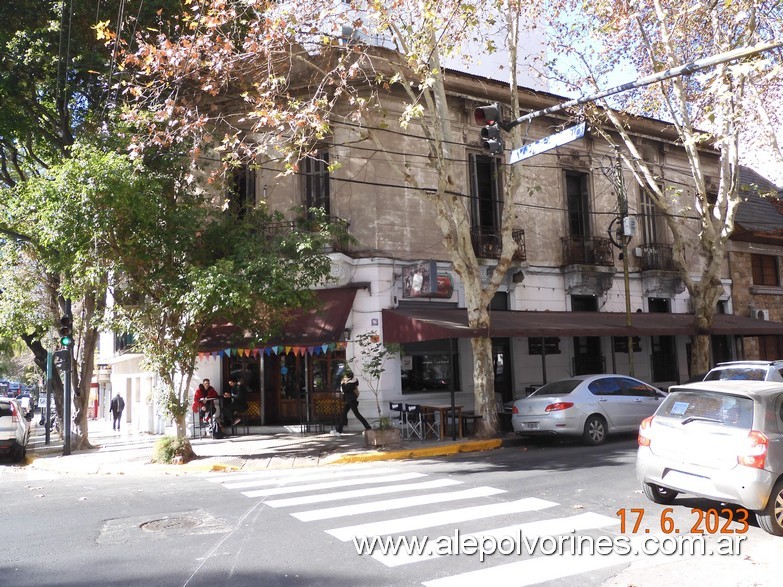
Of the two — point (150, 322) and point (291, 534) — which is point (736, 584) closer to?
point (291, 534)

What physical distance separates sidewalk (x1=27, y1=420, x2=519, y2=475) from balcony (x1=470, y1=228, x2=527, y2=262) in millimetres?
6179

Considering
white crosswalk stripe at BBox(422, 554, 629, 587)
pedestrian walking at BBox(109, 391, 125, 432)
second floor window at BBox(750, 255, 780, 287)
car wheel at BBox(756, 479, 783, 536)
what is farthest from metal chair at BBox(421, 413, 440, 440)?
second floor window at BBox(750, 255, 780, 287)

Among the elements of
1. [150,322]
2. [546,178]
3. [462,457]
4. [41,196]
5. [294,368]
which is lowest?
[462,457]

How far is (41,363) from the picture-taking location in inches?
864

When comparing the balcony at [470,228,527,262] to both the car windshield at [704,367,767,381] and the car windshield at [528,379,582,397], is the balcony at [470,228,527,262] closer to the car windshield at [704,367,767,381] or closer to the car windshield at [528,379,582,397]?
the car windshield at [528,379,582,397]

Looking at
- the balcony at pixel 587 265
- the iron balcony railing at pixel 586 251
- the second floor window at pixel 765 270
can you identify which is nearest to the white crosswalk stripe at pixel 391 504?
the balcony at pixel 587 265

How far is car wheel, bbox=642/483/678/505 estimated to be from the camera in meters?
7.77

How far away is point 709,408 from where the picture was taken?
23.4ft

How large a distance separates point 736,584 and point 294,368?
14.5 meters

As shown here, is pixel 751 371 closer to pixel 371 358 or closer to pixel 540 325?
pixel 540 325

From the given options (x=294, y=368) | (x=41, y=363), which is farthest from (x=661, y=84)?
(x=41, y=363)

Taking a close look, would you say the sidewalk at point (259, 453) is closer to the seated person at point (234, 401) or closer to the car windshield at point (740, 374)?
the seated person at point (234, 401)

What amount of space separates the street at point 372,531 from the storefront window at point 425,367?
716 centimetres

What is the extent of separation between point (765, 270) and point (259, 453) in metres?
24.0
